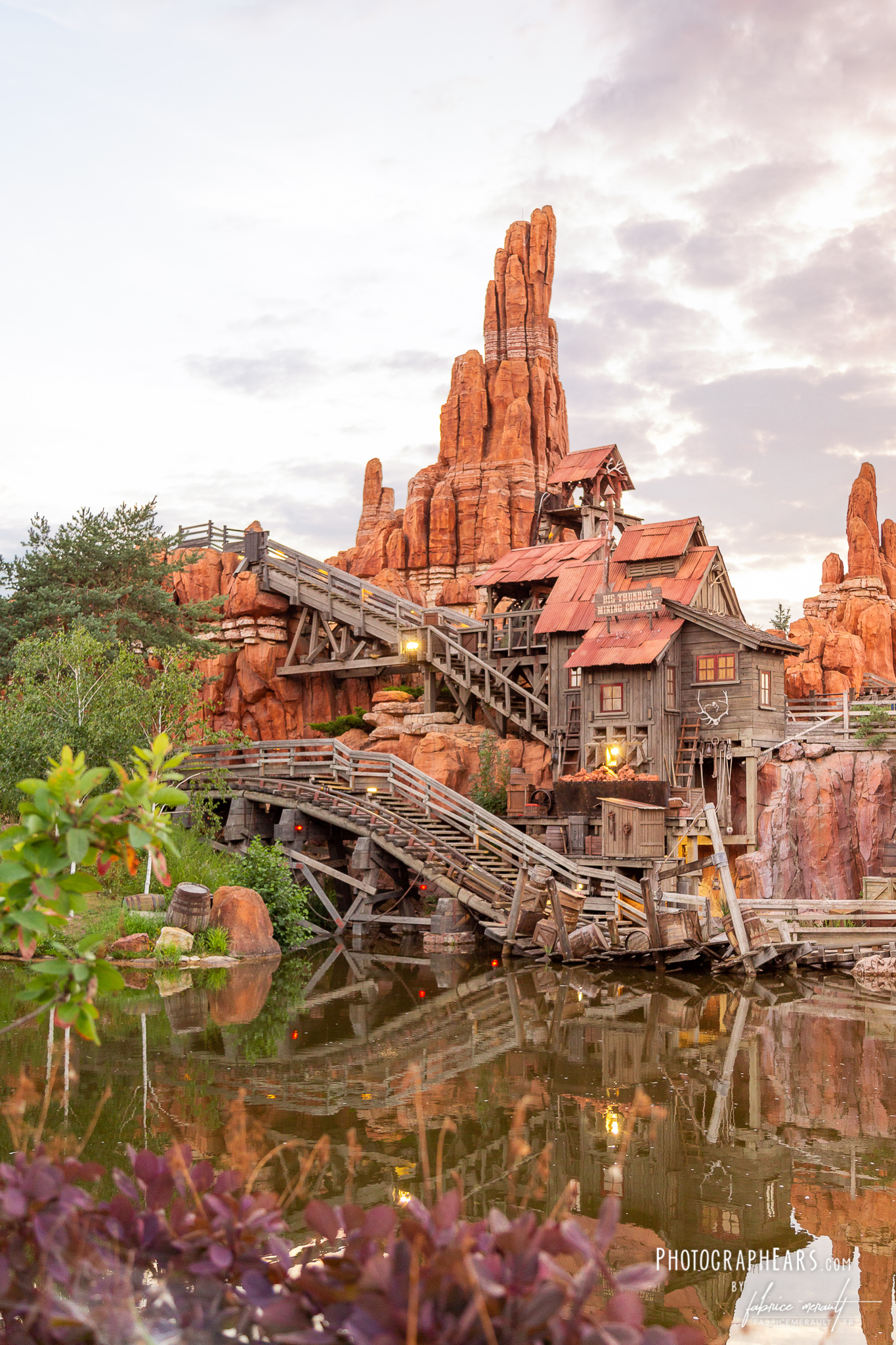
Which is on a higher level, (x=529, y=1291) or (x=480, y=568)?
(x=480, y=568)

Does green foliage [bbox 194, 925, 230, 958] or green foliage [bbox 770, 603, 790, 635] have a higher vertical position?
green foliage [bbox 770, 603, 790, 635]

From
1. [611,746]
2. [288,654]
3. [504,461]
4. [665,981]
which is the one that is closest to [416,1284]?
[665,981]

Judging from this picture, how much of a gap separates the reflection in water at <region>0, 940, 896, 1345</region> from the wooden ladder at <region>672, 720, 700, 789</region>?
10.5 metres

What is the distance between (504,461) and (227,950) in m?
52.9

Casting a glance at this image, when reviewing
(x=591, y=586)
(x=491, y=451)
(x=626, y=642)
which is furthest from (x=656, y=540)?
(x=491, y=451)

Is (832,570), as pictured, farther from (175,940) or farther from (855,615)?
(175,940)

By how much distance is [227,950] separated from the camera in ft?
77.8

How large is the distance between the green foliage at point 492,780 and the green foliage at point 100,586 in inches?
408

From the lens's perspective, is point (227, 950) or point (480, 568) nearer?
point (227, 950)

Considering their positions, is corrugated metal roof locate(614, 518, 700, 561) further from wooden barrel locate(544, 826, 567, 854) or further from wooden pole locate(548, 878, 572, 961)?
wooden pole locate(548, 878, 572, 961)

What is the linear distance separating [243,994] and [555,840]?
10.5 metres

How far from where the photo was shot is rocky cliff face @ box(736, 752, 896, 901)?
31.8 metres

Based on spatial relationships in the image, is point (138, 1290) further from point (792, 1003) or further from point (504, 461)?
point (504, 461)

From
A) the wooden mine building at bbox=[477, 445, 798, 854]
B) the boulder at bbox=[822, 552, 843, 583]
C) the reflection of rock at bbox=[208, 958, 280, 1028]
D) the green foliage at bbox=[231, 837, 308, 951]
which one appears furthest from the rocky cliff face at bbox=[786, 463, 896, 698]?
the reflection of rock at bbox=[208, 958, 280, 1028]
